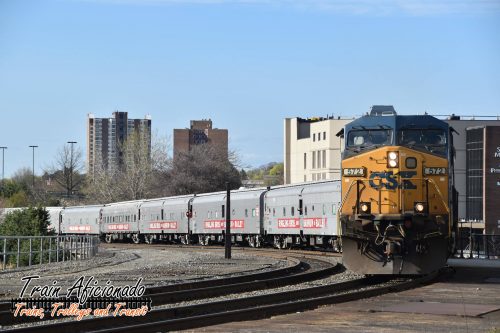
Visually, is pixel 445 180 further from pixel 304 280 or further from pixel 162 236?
pixel 162 236

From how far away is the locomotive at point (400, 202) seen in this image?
19.4 metres

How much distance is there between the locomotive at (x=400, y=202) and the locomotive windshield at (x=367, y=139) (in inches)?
1.1

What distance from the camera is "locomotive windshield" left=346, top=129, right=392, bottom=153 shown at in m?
20.2

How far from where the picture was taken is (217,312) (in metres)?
14.6

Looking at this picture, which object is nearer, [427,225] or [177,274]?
[427,225]

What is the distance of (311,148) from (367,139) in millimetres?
87409

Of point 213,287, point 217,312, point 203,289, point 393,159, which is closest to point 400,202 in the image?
point 393,159

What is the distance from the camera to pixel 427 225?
19359 millimetres

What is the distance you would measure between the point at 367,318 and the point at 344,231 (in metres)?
6.23

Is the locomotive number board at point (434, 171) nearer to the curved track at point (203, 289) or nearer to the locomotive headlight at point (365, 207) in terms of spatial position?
the locomotive headlight at point (365, 207)

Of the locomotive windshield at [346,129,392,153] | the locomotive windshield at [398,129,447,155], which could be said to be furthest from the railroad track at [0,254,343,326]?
the locomotive windshield at [398,129,447,155]

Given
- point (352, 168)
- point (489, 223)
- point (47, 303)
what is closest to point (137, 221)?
point (489, 223)

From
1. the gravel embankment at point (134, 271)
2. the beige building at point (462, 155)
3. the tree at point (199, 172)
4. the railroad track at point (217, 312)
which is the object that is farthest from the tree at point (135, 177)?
the railroad track at point (217, 312)

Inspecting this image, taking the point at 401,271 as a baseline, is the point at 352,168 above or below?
above
